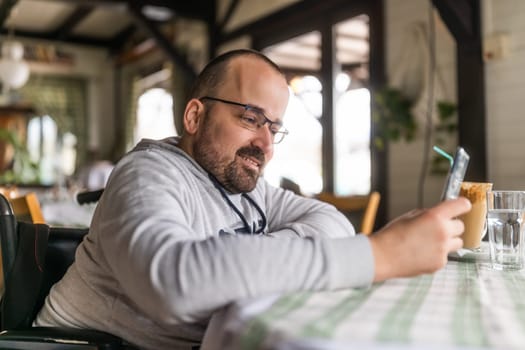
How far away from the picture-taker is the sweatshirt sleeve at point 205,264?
0.68 metres

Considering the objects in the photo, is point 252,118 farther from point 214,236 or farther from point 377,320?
point 377,320

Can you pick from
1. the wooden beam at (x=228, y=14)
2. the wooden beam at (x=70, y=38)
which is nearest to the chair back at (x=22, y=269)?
the wooden beam at (x=228, y=14)

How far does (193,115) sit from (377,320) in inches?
27.4

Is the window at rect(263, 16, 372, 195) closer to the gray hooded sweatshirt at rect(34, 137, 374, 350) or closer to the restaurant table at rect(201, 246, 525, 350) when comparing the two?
the gray hooded sweatshirt at rect(34, 137, 374, 350)

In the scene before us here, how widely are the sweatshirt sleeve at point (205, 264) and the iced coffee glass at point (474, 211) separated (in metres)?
0.44

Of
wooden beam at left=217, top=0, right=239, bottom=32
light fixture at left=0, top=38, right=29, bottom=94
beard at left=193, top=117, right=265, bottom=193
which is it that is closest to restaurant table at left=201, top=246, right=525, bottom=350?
beard at left=193, top=117, right=265, bottom=193

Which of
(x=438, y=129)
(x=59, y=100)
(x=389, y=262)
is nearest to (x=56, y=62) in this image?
(x=59, y=100)

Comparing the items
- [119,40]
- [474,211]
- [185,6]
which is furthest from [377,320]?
[119,40]

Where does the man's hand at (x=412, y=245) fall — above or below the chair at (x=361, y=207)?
above

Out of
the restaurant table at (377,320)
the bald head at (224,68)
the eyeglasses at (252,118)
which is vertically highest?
the bald head at (224,68)

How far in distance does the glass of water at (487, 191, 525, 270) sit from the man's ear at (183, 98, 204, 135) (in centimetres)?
61

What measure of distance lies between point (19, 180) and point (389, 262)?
7.60 metres

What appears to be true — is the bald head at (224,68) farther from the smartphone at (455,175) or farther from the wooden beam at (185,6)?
the wooden beam at (185,6)

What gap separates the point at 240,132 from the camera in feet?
3.72
